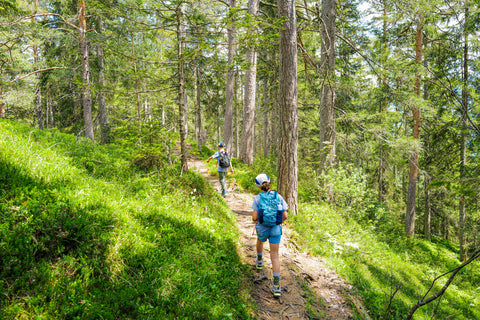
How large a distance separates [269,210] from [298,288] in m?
1.89

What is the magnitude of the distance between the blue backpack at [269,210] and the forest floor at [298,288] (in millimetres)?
1191

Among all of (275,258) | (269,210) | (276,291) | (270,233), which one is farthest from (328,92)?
(276,291)

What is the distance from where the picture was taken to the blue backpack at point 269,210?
4078mm

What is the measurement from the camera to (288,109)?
6738 millimetres

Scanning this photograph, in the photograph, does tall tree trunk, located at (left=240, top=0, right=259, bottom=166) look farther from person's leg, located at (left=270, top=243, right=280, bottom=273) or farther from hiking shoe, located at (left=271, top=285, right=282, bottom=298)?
hiking shoe, located at (left=271, top=285, right=282, bottom=298)

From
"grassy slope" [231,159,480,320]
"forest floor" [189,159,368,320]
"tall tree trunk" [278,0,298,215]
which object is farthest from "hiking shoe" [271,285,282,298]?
"tall tree trunk" [278,0,298,215]

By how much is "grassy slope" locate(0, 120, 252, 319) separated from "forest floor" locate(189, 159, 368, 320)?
1.49ft

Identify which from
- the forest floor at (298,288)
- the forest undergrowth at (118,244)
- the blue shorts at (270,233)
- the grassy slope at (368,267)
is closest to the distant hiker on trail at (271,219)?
the blue shorts at (270,233)

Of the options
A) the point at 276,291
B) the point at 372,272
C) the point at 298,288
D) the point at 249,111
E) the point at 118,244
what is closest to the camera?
the point at 118,244

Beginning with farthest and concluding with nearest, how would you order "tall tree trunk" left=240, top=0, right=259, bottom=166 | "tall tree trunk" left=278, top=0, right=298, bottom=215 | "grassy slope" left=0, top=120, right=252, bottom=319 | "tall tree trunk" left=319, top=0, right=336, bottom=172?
"tall tree trunk" left=240, top=0, right=259, bottom=166
"tall tree trunk" left=319, top=0, right=336, bottom=172
"tall tree trunk" left=278, top=0, right=298, bottom=215
"grassy slope" left=0, top=120, right=252, bottom=319

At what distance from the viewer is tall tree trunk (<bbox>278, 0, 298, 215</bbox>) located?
21.6 feet

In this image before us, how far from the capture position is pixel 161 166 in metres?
6.37

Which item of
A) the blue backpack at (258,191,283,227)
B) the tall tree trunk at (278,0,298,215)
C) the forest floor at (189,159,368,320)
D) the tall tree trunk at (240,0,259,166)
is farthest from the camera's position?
the tall tree trunk at (240,0,259,166)

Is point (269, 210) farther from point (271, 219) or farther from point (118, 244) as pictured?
point (118, 244)
